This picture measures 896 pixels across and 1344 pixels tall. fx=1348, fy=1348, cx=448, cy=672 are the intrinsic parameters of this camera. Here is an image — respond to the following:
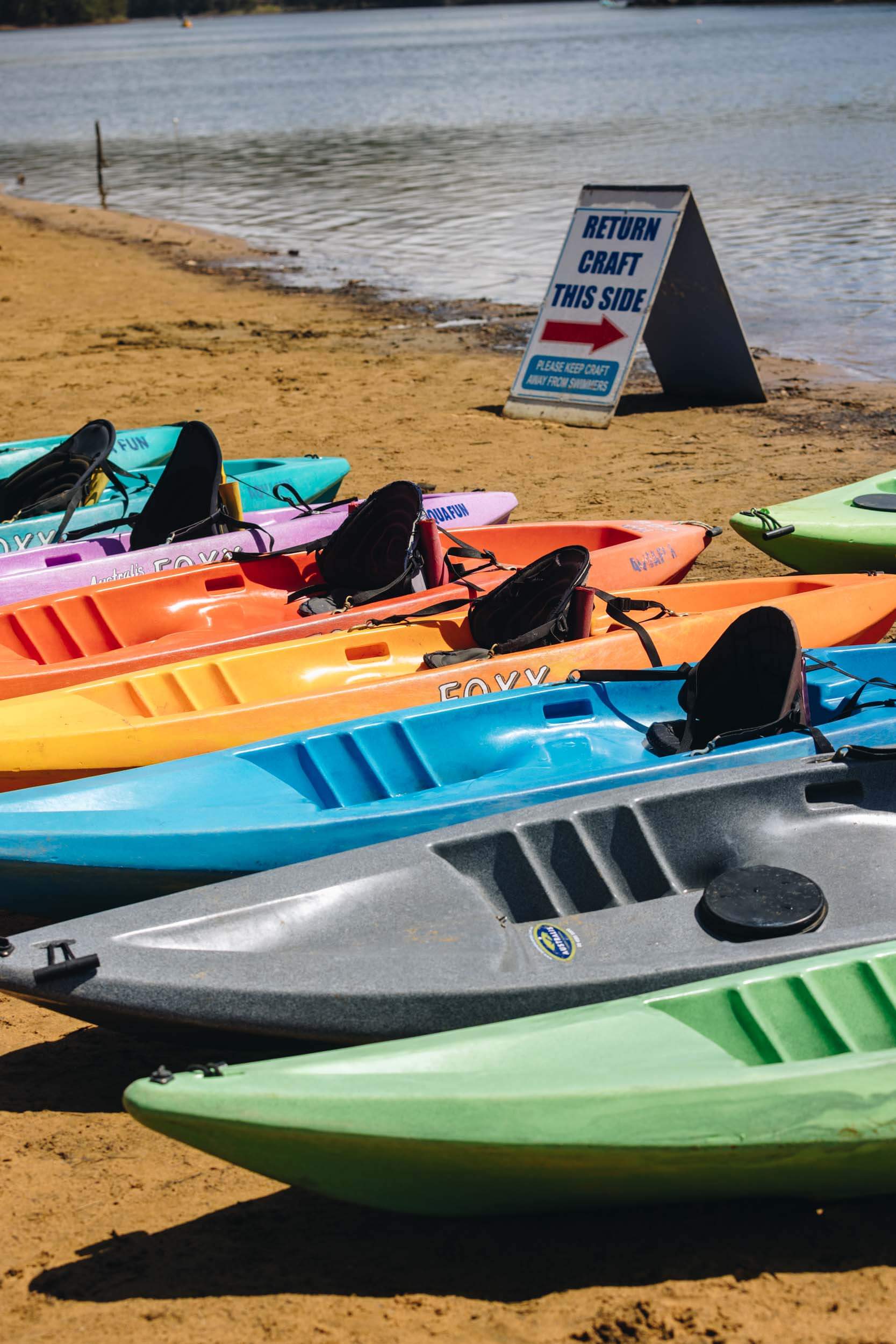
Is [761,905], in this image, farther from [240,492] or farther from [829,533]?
[240,492]

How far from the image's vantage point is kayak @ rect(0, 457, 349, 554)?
674cm

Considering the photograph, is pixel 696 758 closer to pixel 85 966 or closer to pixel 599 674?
pixel 599 674

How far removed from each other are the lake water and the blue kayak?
7.29 metres

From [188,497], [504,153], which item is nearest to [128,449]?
[188,497]

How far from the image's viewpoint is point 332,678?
16.3 feet

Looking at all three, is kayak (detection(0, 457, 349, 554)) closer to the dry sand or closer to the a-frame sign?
the a-frame sign

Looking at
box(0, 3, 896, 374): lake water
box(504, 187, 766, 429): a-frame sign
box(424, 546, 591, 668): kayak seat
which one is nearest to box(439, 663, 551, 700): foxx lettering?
box(424, 546, 591, 668): kayak seat

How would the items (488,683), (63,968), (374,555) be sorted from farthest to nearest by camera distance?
(374,555)
(488,683)
(63,968)

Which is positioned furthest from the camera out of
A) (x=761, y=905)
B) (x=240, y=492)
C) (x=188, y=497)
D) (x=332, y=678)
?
(x=240, y=492)

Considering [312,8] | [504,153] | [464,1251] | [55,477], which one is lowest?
[464,1251]

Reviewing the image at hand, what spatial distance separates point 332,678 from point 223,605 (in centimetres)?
115

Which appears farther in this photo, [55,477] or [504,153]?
[504,153]

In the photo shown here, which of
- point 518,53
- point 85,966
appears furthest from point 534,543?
point 518,53

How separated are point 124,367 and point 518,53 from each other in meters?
53.0
